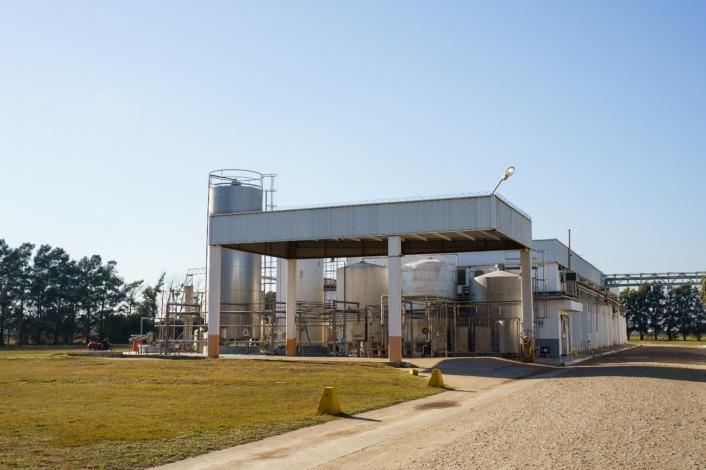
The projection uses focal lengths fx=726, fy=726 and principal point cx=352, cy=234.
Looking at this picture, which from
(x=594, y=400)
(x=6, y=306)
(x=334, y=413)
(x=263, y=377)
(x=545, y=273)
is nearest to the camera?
(x=334, y=413)

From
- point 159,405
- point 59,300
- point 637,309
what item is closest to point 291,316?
point 159,405

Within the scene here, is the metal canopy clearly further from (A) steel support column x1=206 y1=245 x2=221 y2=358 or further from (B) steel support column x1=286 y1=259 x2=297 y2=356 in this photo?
(B) steel support column x1=286 y1=259 x2=297 y2=356

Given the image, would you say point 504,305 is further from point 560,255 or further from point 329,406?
point 329,406

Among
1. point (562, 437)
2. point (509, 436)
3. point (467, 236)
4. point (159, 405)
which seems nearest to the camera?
point (562, 437)

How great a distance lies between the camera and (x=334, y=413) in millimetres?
17312

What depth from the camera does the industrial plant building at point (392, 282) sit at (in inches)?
1449

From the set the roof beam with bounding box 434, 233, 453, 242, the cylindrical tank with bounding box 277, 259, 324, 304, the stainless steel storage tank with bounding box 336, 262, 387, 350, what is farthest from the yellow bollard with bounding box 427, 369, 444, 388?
the cylindrical tank with bounding box 277, 259, 324, 304

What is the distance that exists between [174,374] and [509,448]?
2087 cm

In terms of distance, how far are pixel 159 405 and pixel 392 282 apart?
18.6 meters

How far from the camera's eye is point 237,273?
50.0 m

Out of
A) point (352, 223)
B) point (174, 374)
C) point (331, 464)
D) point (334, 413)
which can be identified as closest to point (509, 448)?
point (331, 464)

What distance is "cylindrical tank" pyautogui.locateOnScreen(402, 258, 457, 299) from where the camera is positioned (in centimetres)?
5191

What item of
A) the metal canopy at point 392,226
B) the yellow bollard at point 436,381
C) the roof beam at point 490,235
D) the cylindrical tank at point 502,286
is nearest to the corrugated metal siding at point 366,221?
the metal canopy at point 392,226

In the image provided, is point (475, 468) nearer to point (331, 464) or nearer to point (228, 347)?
point (331, 464)
